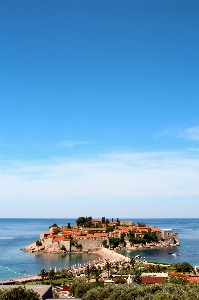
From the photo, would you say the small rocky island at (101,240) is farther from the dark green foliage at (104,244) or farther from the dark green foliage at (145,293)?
the dark green foliage at (145,293)

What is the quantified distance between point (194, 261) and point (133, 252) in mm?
19076

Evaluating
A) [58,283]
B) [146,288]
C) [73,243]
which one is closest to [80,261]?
[73,243]

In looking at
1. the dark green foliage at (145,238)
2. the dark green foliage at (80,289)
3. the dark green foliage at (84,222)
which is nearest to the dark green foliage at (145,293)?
the dark green foliage at (80,289)

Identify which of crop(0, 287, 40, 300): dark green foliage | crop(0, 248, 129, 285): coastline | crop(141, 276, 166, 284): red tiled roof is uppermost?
crop(0, 287, 40, 300): dark green foliage

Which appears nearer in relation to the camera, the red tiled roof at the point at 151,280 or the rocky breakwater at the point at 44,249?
the red tiled roof at the point at 151,280

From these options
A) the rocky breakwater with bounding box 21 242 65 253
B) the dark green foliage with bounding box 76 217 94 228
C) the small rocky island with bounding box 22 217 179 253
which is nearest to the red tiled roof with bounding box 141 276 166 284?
the small rocky island with bounding box 22 217 179 253

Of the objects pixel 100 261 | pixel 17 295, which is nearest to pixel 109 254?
pixel 100 261

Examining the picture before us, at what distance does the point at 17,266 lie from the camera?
64562 mm

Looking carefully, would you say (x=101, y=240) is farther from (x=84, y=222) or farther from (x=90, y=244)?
(x=84, y=222)

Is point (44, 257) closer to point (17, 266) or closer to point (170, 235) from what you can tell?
point (17, 266)

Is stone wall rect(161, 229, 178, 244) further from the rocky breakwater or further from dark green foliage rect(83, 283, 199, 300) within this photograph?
dark green foliage rect(83, 283, 199, 300)

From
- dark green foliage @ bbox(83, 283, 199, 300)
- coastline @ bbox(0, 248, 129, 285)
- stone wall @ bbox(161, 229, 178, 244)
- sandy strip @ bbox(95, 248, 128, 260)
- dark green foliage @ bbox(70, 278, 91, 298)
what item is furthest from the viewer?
stone wall @ bbox(161, 229, 178, 244)

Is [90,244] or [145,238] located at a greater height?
[145,238]

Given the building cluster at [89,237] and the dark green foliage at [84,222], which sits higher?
the dark green foliage at [84,222]
